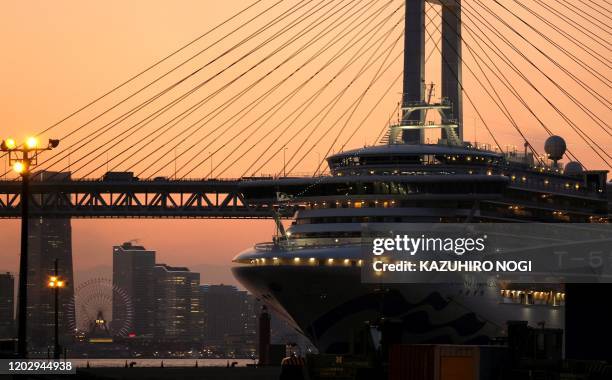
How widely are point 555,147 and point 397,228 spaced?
25.0 metres

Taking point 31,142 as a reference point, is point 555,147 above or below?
above

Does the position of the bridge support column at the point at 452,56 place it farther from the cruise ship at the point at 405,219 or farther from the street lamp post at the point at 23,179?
the street lamp post at the point at 23,179

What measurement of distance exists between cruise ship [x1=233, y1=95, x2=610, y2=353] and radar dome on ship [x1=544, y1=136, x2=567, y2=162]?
12.2 metres

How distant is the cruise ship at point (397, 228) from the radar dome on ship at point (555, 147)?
12158mm

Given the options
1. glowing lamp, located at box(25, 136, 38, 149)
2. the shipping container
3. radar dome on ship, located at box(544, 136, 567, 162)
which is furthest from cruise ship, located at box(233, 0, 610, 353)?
glowing lamp, located at box(25, 136, 38, 149)

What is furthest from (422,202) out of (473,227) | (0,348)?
(0,348)

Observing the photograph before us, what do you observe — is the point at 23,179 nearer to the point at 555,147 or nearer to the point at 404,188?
the point at 404,188

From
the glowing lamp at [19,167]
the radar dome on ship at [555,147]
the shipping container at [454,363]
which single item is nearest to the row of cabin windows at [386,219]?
the radar dome on ship at [555,147]

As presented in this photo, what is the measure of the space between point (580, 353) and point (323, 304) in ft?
77.6

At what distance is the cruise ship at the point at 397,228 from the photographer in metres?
65.6

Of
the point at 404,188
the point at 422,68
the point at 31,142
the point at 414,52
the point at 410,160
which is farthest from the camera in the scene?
the point at 422,68

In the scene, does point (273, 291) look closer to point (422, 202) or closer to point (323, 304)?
point (323, 304)

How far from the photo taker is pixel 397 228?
Result: 226 feet

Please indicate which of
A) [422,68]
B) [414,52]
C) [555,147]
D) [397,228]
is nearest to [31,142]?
[397,228]
